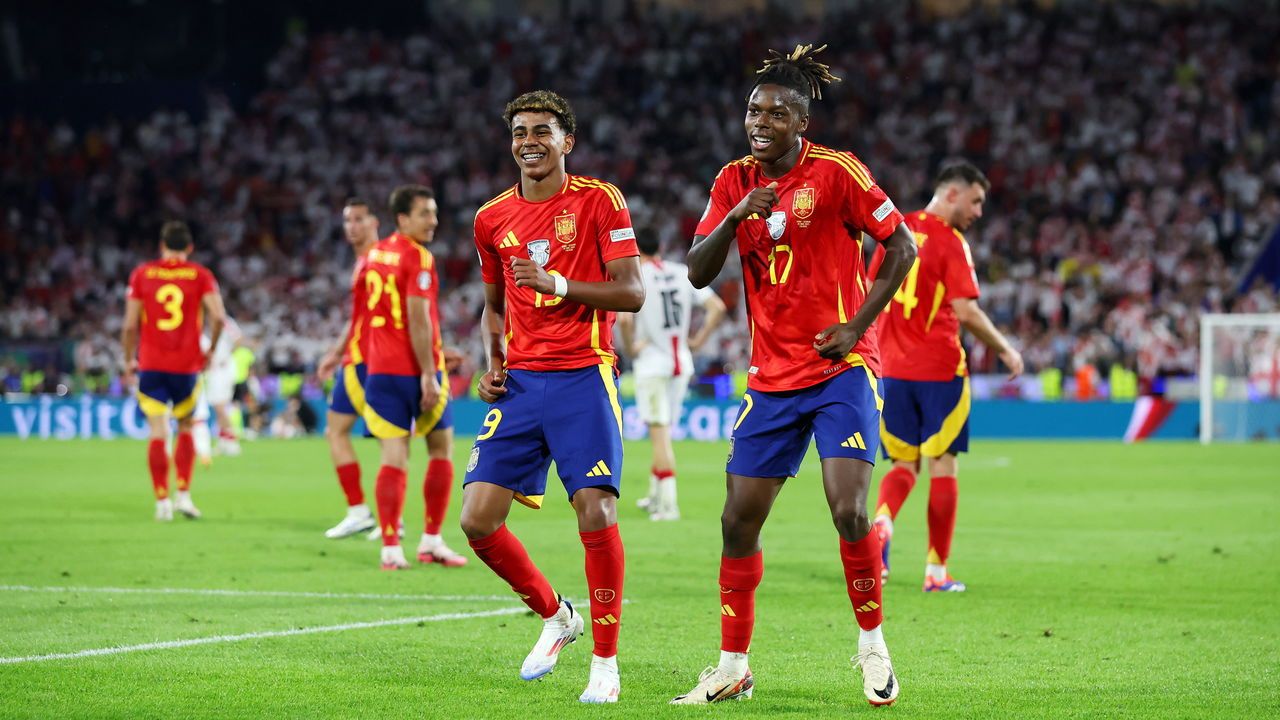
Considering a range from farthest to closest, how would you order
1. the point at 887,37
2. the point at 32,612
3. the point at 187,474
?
the point at 887,37
the point at 187,474
the point at 32,612

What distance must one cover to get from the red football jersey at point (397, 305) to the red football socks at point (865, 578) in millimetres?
5231

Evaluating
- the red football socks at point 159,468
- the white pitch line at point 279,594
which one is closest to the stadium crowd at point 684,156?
the red football socks at point 159,468

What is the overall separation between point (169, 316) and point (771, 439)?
9.21 meters

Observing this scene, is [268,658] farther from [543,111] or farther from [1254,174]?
[1254,174]

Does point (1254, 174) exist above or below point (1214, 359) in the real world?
above

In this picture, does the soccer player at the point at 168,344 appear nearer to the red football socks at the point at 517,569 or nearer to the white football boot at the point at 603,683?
the red football socks at the point at 517,569

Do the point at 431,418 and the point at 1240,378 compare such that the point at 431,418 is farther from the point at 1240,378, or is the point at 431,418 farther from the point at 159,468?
the point at 1240,378

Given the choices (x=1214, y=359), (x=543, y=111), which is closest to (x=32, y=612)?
(x=543, y=111)

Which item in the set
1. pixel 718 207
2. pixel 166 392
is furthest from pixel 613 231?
pixel 166 392

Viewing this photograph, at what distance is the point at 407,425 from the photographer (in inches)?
426

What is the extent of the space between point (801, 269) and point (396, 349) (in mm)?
5177

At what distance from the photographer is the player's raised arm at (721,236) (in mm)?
5824

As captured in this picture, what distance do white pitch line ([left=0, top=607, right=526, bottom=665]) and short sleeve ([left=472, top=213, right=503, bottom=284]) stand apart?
6.86ft

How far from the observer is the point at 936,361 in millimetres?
9547
